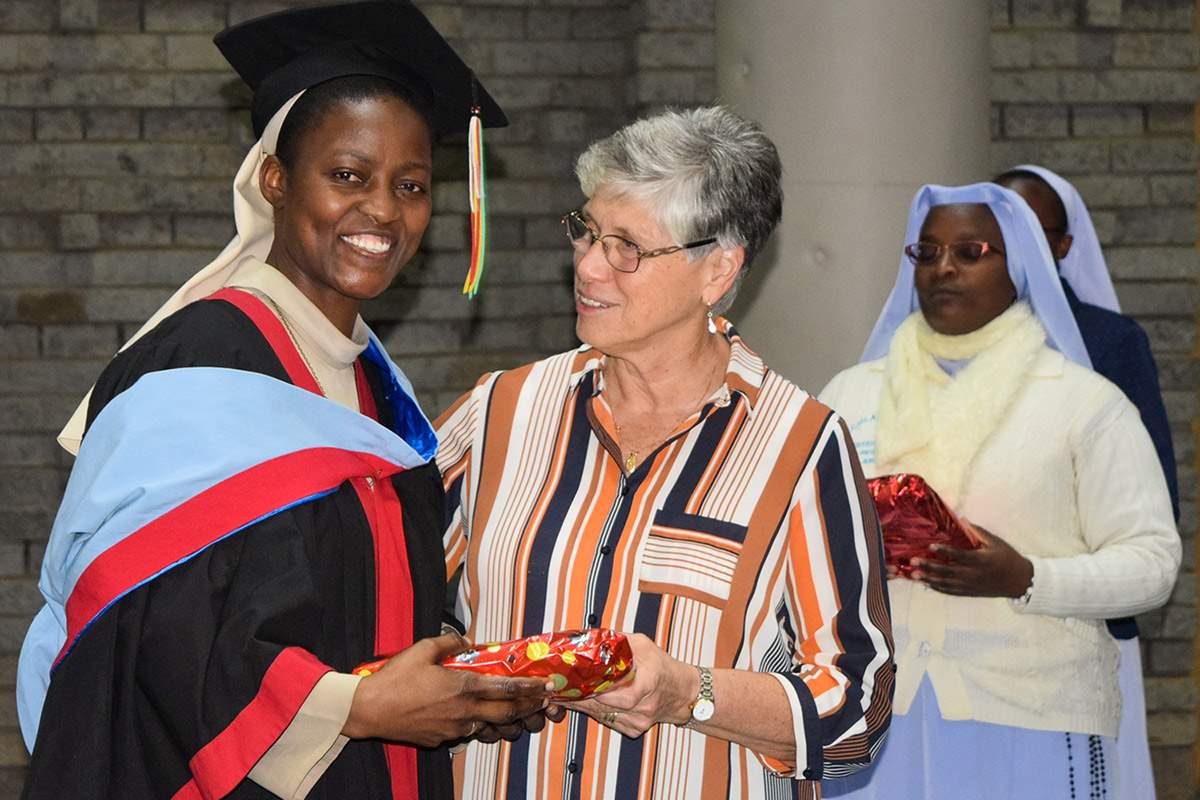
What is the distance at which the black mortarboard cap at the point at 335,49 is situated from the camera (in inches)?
96.3

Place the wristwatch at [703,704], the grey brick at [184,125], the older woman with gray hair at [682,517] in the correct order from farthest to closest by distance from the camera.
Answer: the grey brick at [184,125] < the older woman with gray hair at [682,517] < the wristwatch at [703,704]

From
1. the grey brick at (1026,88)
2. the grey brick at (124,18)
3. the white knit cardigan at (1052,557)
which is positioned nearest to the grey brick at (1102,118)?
the grey brick at (1026,88)

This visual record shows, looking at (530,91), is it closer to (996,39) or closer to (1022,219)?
(996,39)

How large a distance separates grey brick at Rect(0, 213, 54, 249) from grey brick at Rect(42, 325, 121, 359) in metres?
0.32

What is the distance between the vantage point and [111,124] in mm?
5895

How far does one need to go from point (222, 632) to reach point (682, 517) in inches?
31.8

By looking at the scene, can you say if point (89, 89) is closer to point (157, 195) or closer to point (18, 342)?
point (157, 195)

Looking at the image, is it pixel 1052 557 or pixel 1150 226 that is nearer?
pixel 1052 557

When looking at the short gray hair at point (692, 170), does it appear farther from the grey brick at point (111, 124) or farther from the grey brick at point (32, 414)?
the grey brick at point (32, 414)

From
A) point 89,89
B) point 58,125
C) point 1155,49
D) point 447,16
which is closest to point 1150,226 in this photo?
point 1155,49

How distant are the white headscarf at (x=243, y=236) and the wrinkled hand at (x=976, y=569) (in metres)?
1.62

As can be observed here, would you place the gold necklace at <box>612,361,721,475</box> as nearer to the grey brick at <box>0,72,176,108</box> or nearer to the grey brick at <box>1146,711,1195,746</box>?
the grey brick at <box>0,72,176,108</box>

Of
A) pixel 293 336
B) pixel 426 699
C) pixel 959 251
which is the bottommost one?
pixel 426 699

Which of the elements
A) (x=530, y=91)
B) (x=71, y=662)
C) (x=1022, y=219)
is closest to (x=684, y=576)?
(x=71, y=662)
